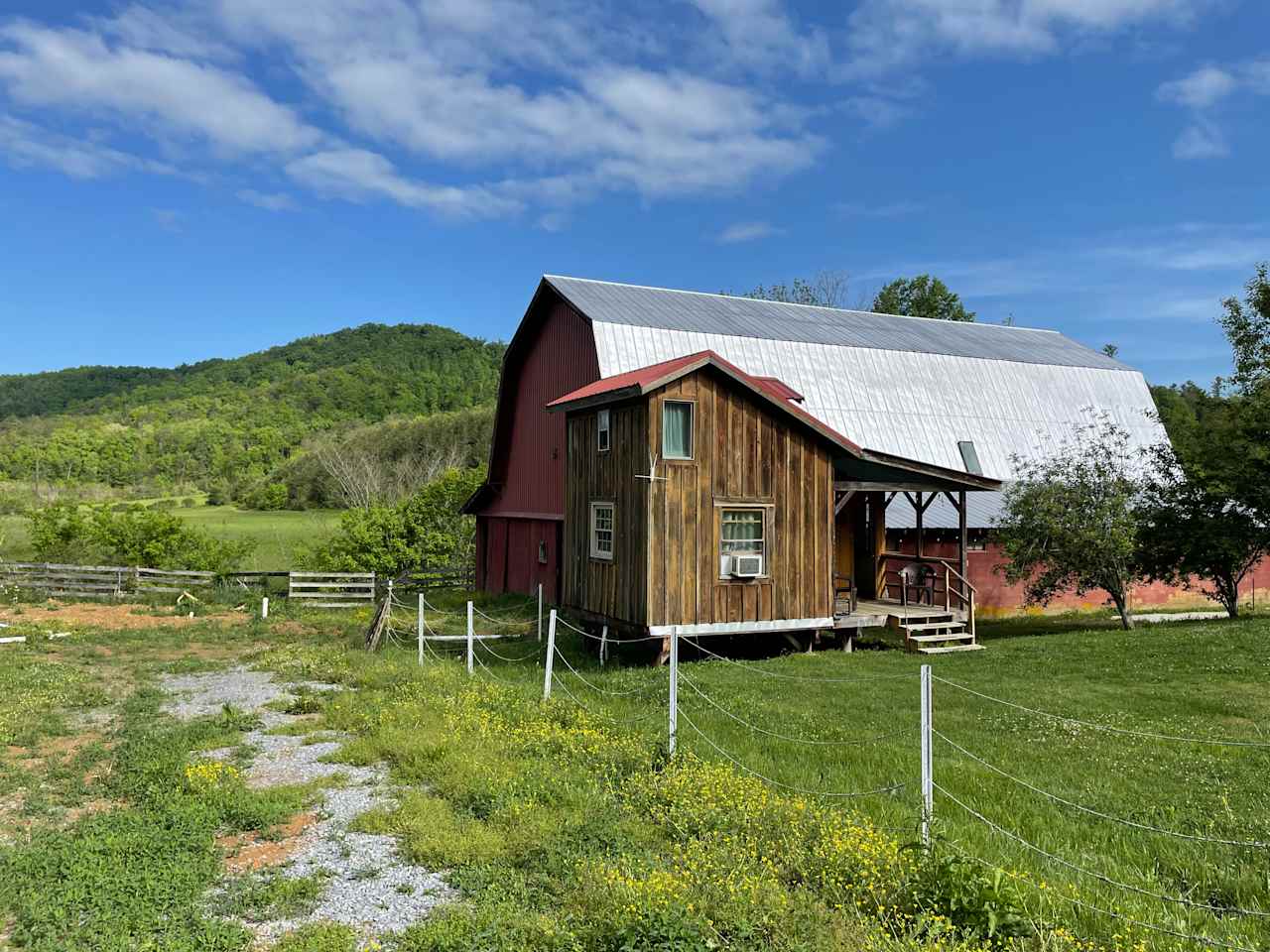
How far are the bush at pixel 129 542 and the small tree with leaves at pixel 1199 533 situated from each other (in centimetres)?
2910

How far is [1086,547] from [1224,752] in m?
11.8

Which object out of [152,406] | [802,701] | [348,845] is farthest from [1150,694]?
[152,406]

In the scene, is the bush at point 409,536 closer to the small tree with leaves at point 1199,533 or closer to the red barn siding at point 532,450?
the red barn siding at point 532,450

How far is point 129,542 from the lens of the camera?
97.8ft

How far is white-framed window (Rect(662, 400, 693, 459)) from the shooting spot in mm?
14523

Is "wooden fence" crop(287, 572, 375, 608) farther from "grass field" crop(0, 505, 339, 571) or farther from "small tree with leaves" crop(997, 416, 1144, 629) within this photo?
"small tree with leaves" crop(997, 416, 1144, 629)

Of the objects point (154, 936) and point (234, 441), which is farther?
point (234, 441)

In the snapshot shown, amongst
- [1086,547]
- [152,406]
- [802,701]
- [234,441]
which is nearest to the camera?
[802,701]

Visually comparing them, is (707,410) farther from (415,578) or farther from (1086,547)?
(415,578)

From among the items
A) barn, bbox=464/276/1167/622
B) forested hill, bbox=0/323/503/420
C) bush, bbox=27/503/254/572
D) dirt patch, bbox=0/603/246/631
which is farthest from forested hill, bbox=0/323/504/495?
barn, bbox=464/276/1167/622

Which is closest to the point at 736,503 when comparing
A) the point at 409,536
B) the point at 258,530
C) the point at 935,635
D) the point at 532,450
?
the point at 935,635

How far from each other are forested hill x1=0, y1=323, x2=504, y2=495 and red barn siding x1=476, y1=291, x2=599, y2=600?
4874 cm

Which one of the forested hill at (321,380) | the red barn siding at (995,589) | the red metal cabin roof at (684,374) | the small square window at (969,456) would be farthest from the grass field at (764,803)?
the forested hill at (321,380)

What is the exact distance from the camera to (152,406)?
3381 inches
